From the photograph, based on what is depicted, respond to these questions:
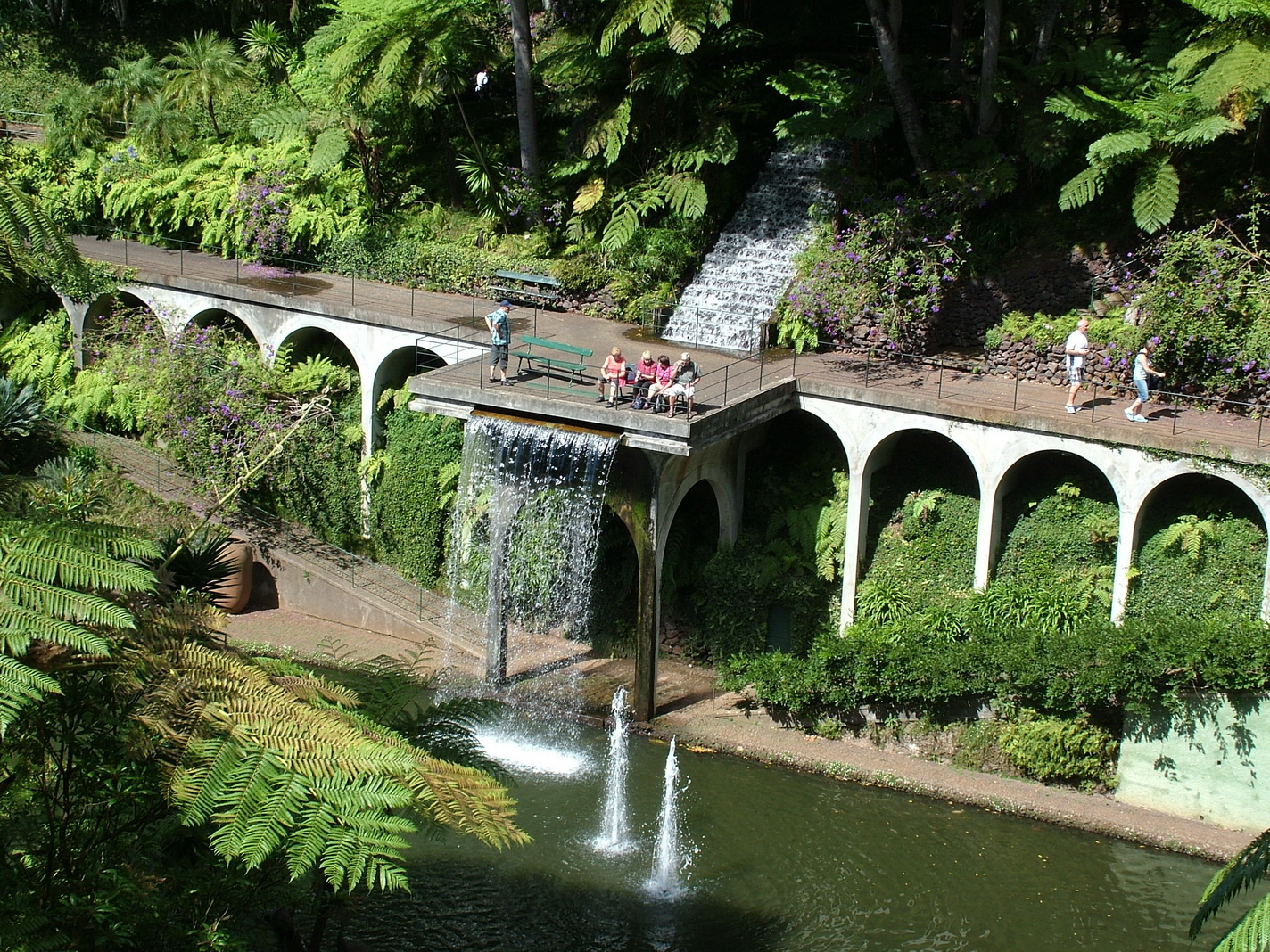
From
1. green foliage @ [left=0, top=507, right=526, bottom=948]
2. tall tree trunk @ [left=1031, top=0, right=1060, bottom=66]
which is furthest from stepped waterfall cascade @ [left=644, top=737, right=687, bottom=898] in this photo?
tall tree trunk @ [left=1031, top=0, right=1060, bottom=66]

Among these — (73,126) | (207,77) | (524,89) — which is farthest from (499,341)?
(73,126)

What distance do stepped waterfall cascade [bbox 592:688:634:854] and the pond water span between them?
112 mm

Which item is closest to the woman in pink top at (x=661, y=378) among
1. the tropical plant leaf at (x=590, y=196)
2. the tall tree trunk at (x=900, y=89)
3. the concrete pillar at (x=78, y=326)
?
the tall tree trunk at (x=900, y=89)

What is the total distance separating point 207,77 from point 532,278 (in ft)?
33.8

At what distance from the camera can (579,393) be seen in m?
20.7

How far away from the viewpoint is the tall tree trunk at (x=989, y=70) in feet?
76.4

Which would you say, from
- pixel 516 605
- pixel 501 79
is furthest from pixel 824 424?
pixel 501 79

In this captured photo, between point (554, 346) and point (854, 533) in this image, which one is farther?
point (854, 533)

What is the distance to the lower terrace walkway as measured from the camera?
1981 cm

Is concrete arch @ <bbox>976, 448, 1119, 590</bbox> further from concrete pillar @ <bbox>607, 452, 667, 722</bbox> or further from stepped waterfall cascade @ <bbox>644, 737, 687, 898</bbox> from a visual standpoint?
stepped waterfall cascade @ <bbox>644, 737, 687, 898</bbox>

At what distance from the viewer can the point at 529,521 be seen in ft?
70.0

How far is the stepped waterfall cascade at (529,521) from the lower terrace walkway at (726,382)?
506 mm

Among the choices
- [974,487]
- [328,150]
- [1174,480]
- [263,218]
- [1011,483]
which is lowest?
[974,487]

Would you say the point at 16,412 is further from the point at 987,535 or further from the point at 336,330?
the point at 987,535
